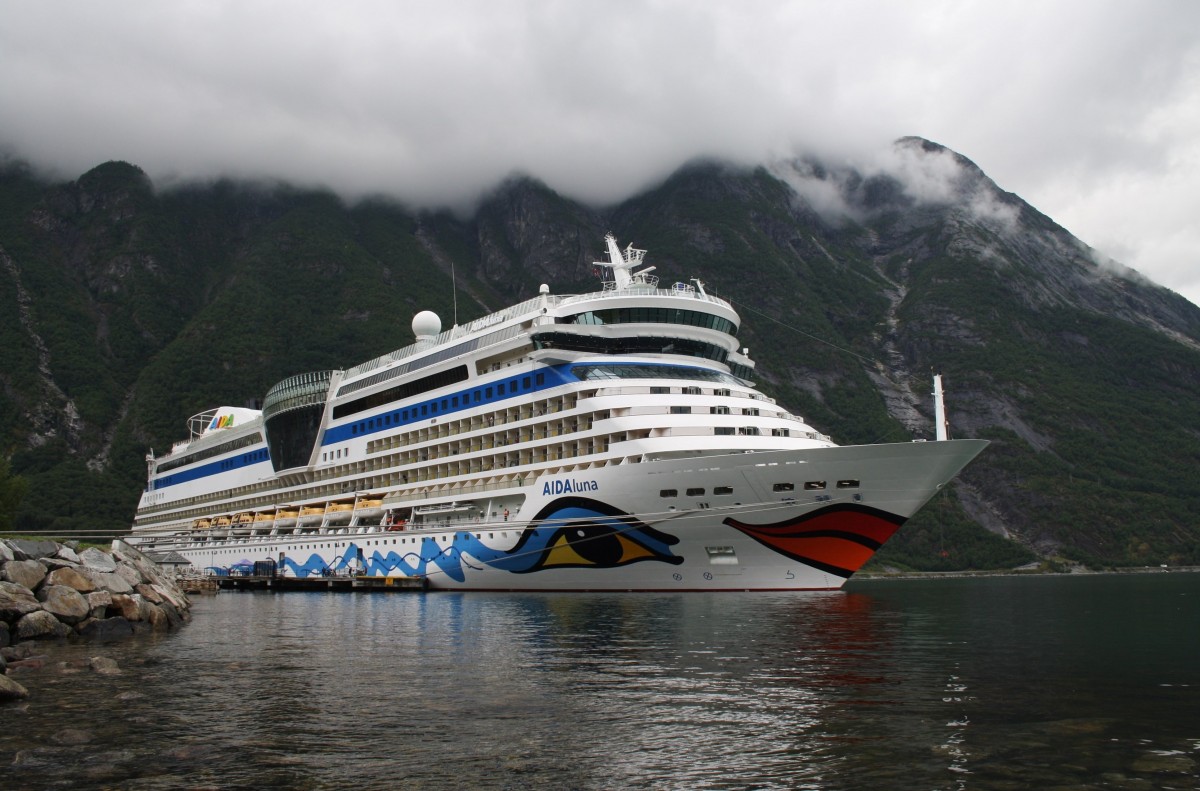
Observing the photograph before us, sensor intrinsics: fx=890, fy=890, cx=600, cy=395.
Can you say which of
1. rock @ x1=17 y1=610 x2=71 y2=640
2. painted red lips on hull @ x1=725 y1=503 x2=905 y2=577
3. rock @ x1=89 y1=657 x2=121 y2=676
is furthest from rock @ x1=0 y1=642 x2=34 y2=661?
painted red lips on hull @ x1=725 y1=503 x2=905 y2=577

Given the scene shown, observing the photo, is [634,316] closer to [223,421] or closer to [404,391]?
[404,391]

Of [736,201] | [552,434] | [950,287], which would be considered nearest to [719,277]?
[736,201]

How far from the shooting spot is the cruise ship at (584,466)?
30984mm

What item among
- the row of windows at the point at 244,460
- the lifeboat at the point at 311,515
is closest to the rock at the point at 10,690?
the lifeboat at the point at 311,515

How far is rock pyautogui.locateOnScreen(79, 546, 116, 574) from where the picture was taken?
25423 millimetres

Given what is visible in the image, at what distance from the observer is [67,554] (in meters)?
24.8

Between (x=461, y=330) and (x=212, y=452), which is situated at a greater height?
(x=461, y=330)

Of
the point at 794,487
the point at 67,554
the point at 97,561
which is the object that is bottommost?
the point at 97,561

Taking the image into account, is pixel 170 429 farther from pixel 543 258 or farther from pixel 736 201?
pixel 736 201

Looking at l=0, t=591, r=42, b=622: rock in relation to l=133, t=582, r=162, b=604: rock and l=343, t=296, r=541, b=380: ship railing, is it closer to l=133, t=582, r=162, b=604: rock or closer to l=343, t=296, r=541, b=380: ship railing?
l=133, t=582, r=162, b=604: rock

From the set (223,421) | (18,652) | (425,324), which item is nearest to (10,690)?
(18,652)

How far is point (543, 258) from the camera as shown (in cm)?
16788

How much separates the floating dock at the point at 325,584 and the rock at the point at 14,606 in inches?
825

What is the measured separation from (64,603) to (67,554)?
251cm
